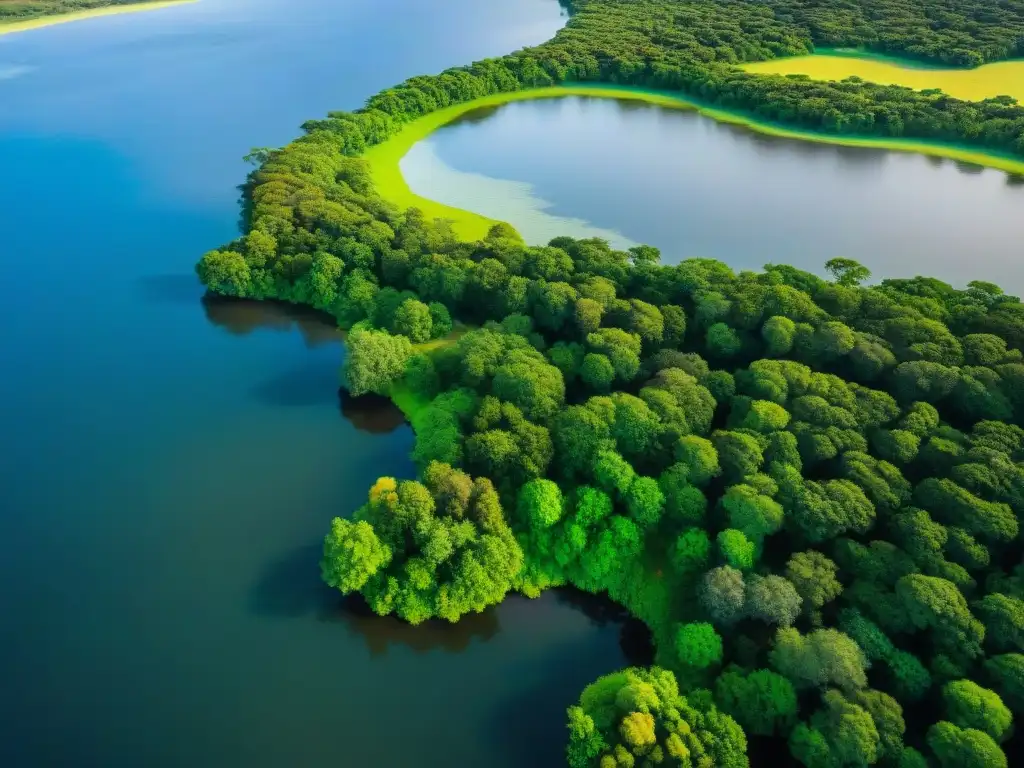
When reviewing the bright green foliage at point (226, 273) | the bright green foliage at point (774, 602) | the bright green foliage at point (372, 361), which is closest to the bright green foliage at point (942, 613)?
the bright green foliage at point (774, 602)

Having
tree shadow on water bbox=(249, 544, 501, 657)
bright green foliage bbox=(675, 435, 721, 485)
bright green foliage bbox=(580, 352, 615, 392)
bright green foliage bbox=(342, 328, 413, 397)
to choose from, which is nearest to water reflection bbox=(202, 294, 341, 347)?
bright green foliage bbox=(342, 328, 413, 397)

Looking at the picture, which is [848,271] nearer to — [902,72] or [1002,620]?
[1002,620]

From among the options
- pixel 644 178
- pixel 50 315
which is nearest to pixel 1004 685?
pixel 644 178

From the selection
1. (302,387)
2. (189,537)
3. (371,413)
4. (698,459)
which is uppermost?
(698,459)

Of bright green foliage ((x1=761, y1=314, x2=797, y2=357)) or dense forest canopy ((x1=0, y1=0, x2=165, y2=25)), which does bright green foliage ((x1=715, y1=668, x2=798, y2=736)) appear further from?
dense forest canopy ((x1=0, y1=0, x2=165, y2=25))

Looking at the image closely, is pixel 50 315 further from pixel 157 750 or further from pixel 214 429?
pixel 157 750

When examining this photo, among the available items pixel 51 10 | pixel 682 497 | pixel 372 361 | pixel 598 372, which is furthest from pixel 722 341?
pixel 51 10
